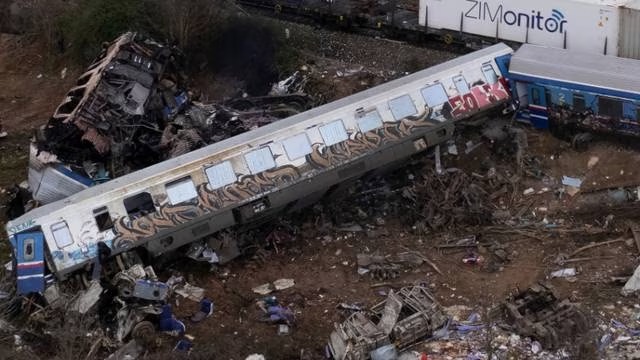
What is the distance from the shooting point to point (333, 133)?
17.5 m

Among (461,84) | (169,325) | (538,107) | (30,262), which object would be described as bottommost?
(169,325)

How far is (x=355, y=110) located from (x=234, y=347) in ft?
19.4

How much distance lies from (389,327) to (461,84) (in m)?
6.88

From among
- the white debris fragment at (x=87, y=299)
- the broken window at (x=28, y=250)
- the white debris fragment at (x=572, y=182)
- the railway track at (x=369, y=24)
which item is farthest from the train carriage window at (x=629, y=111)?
the broken window at (x=28, y=250)

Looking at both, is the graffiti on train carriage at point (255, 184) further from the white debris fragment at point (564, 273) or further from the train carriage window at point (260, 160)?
the white debris fragment at point (564, 273)

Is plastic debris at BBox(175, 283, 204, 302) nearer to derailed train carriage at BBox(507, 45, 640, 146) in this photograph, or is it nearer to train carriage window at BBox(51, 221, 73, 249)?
train carriage window at BBox(51, 221, 73, 249)

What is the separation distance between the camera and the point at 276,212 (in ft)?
57.5

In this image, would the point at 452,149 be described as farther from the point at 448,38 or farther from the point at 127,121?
the point at 127,121

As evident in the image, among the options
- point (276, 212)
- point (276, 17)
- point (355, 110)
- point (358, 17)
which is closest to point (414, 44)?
point (358, 17)

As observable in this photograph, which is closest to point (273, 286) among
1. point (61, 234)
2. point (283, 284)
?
point (283, 284)

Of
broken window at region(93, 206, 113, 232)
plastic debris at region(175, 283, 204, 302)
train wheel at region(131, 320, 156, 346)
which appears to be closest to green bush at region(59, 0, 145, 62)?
broken window at region(93, 206, 113, 232)

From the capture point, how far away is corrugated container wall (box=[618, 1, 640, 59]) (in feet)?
66.9

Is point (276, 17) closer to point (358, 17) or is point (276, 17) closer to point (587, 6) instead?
point (358, 17)

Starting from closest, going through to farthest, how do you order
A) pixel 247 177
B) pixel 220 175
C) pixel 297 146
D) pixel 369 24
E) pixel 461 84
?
pixel 220 175, pixel 247 177, pixel 297 146, pixel 461 84, pixel 369 24
